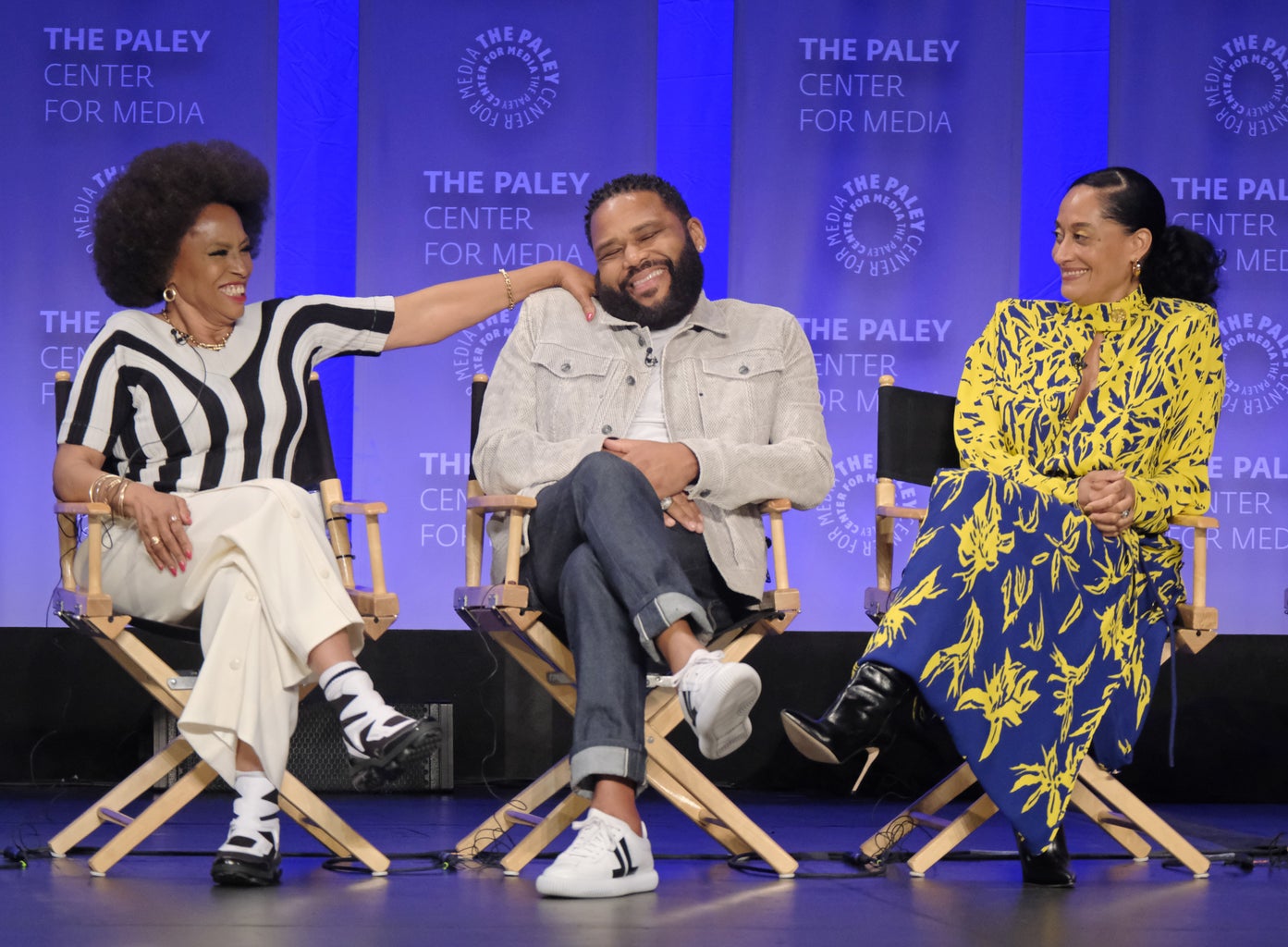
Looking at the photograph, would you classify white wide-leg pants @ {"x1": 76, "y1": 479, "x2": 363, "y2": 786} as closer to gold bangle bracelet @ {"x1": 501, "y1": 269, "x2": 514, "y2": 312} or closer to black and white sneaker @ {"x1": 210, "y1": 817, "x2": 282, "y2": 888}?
black and white sneaker @ {"x1": 210, "y1": 817, "x2": 282, "y2": 888}

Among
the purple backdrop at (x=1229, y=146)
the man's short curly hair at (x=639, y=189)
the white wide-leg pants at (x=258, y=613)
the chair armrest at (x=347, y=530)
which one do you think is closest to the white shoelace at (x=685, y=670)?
the white wide-leg pants at (x=258, y=613)

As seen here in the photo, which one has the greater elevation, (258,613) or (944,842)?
(258,613)

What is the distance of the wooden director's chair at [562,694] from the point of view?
2.81m

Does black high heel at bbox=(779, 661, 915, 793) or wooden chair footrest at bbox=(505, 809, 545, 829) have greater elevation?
black high heel at bbox=(779, 661, 915, 793)

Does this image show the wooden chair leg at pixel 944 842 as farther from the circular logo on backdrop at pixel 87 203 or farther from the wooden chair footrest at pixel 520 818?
the circular logo on backdrop at pixel 87 203

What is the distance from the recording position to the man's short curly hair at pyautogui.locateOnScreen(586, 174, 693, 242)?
3.34 meters

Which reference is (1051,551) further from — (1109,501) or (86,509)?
(86,509)

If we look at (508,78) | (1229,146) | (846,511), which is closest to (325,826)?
(846,511)

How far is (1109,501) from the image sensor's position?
290 cm

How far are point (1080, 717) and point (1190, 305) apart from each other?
1.01 meters

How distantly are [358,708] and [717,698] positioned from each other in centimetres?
62

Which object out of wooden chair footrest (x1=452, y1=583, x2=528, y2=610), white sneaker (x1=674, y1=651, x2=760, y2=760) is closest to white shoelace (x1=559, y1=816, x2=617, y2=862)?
white sneaker (x1=674, y1=651, x2=760, y2=760)

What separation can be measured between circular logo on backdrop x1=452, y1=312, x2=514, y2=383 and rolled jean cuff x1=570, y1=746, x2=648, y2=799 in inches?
95.0

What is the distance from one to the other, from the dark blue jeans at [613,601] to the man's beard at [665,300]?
1.99 feet
